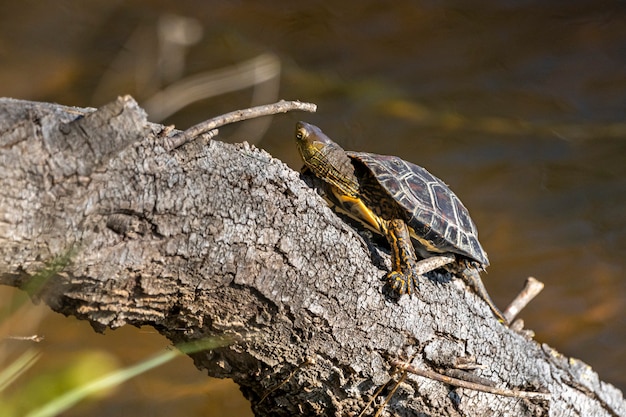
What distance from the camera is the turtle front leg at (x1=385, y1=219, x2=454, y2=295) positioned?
1.11 meters

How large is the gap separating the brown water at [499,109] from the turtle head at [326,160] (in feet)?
5.05

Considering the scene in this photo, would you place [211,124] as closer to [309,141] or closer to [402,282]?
[402,282]

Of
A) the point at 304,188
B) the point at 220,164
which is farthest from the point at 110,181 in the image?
the point at 304,188

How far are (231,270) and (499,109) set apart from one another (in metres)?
2.64

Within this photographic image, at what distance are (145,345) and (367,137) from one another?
1488 millimetres

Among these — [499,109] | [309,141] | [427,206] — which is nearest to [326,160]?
[309,141]

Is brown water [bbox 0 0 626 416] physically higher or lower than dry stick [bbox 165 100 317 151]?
higher

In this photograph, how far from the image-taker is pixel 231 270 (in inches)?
36.5

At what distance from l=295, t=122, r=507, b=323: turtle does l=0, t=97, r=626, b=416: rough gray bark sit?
3.5 inches

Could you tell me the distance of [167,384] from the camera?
2877 mm

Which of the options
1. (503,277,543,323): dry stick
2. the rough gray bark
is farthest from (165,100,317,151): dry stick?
(503,277,543,323): dry stick

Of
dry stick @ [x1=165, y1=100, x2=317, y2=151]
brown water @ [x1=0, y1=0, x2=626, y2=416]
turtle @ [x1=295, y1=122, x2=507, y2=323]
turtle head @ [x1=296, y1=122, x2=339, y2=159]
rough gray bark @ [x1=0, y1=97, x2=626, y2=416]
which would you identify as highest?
brown water @ [x1=0, y1=0, x2=626, y2=416]

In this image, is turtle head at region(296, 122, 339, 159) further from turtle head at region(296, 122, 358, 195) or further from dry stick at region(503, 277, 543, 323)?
dry stick at region(503, 277, 543, 323)

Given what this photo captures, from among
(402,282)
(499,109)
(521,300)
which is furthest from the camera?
(499,109)
